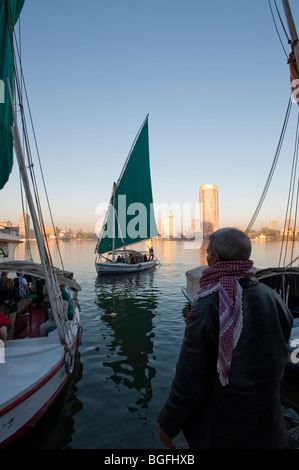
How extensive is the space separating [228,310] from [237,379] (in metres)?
0.54

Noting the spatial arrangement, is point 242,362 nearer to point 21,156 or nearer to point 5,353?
point 5,353

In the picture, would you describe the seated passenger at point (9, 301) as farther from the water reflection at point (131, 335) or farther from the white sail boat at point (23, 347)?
A: the water reflection at point (131, 335)

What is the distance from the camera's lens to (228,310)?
205 centimetres

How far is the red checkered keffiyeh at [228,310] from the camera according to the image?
2.04 m

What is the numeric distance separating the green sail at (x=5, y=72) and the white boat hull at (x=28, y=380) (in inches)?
179

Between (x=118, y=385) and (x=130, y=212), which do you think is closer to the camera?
(x=118, y=385)

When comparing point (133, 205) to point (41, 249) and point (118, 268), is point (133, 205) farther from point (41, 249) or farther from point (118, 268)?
point (41, 249)

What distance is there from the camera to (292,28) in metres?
5.79

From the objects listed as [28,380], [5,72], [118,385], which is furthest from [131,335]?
[5,72]

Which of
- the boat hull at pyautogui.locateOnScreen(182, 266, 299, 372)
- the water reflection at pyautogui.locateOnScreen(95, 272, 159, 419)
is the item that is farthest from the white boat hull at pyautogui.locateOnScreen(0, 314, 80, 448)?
the boat hull at pyautogui.locateOnScreen(182, 266, 299, 372)

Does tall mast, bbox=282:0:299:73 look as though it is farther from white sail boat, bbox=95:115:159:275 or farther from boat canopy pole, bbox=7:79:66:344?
white sail boat, bbox=95:115:159:275

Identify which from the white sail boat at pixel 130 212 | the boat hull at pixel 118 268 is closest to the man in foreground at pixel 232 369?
the boat hull at pixel 118 268

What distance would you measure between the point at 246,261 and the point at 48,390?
5374 mm

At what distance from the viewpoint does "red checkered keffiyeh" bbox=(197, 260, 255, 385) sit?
6.70ft
